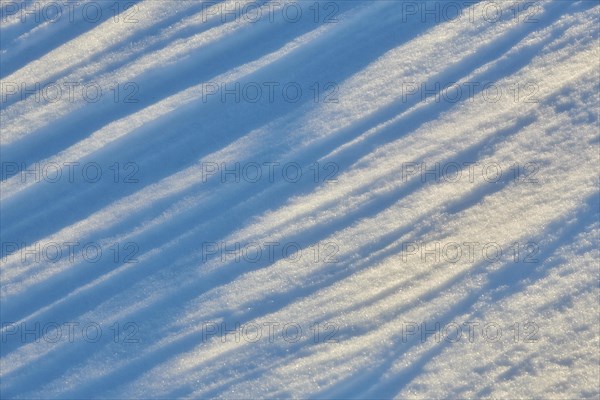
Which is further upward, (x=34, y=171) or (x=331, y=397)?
(x=34, y=171)

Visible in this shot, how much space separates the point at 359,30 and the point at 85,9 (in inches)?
61.1

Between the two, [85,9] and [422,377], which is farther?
[85,9]

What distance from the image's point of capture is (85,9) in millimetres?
2707

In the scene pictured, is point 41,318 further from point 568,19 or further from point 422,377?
point 568,19

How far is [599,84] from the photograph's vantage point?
258 cm

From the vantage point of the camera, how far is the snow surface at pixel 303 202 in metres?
2.54

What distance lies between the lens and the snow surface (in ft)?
8.34

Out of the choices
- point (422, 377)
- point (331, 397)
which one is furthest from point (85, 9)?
point (422, 377)

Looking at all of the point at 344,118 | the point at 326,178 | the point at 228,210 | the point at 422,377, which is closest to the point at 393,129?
the point at 344,118

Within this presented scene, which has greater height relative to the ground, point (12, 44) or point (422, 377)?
point (12, 44)

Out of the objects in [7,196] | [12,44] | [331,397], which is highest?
[12,44]

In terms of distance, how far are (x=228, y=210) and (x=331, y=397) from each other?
115 cm

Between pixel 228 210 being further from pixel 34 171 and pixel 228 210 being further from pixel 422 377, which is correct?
pixel 422 377

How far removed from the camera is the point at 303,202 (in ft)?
8.59
